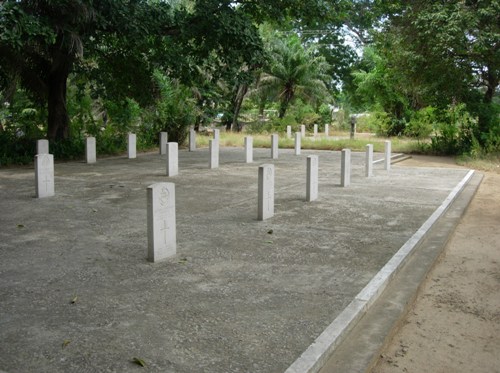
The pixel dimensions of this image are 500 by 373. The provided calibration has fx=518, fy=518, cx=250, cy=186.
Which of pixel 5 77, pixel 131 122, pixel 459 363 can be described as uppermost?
pixel 5 77

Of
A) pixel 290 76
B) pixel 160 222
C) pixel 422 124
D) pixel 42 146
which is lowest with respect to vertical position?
pixel 160 222

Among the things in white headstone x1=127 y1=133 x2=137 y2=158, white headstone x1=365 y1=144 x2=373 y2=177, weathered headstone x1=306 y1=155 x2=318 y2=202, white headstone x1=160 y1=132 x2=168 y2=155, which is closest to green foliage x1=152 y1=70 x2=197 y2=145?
white headstone x1=160 y1=132 x2=168 y2=155

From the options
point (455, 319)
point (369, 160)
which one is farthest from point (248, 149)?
point (455, 319)

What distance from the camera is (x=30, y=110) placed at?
19.3 metres

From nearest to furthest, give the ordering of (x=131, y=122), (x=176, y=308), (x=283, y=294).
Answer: (x=176, y=308) → (x=283, y=294) → (x=131, y=122)

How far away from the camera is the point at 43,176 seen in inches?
401

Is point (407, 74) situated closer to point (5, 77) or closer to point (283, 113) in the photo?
point (5, 77)

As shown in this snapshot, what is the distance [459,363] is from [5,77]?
53.4 feet

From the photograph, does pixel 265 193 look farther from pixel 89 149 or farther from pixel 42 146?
pixel 89 149

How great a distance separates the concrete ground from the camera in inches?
149

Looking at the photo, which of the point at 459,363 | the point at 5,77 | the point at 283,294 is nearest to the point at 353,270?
the point at 283,294

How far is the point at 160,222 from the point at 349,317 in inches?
104

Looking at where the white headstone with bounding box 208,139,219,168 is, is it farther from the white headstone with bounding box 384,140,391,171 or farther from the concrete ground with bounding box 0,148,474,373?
the white headstone with bounding box 384,140,391,171

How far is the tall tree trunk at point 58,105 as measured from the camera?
1741cm
